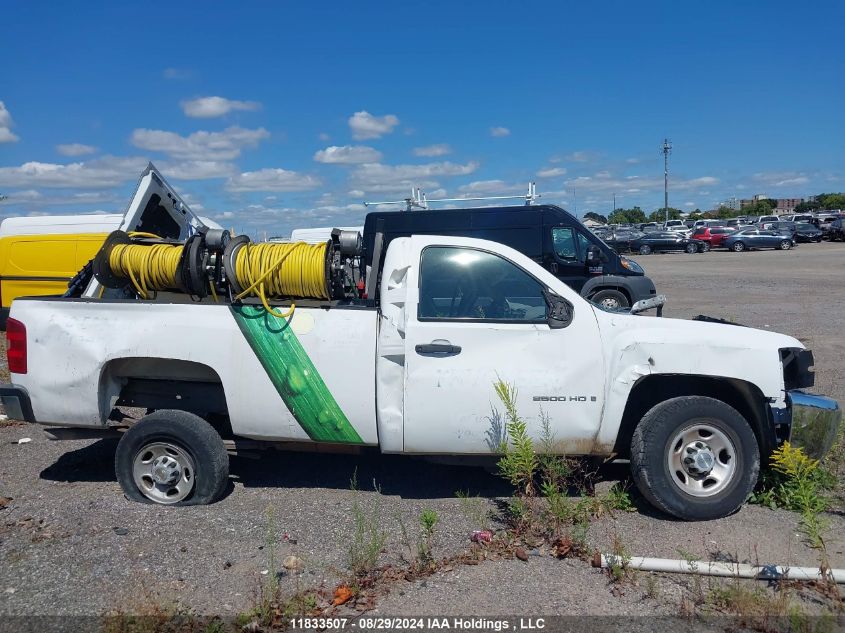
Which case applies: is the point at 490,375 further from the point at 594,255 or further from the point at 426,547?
the point at 594,255

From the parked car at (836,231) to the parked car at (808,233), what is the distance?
30.9 inches

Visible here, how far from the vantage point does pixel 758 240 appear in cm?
4431

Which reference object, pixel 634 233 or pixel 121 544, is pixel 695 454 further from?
pixel 634 233

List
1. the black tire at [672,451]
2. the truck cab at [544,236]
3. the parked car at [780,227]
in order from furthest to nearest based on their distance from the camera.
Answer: the parked car at [780,227]
the truck cab at [544,236]
the black tire at [672,451]

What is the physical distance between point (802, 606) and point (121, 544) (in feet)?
12.7

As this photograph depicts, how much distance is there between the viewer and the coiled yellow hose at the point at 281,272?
510cm

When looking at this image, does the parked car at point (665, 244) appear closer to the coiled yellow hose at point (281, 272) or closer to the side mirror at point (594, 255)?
the side mirror at point (594, 255)

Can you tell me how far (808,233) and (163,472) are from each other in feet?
171

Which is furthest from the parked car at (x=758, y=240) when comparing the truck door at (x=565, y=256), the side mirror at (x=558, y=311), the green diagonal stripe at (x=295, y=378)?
the green diagonal stripe at (x=295, y=378)

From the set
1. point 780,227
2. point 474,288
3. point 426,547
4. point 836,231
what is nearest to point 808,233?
point 836,231

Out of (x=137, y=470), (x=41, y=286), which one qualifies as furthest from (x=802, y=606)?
(x=41, y=286)

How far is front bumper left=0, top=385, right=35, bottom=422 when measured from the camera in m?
5.20

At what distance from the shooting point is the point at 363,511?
5.10 metres

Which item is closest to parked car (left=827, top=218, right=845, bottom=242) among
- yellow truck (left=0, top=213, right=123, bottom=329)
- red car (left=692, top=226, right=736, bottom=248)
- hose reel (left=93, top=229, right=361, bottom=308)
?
red car (left=692, top=226, right=736, bottom=248)
